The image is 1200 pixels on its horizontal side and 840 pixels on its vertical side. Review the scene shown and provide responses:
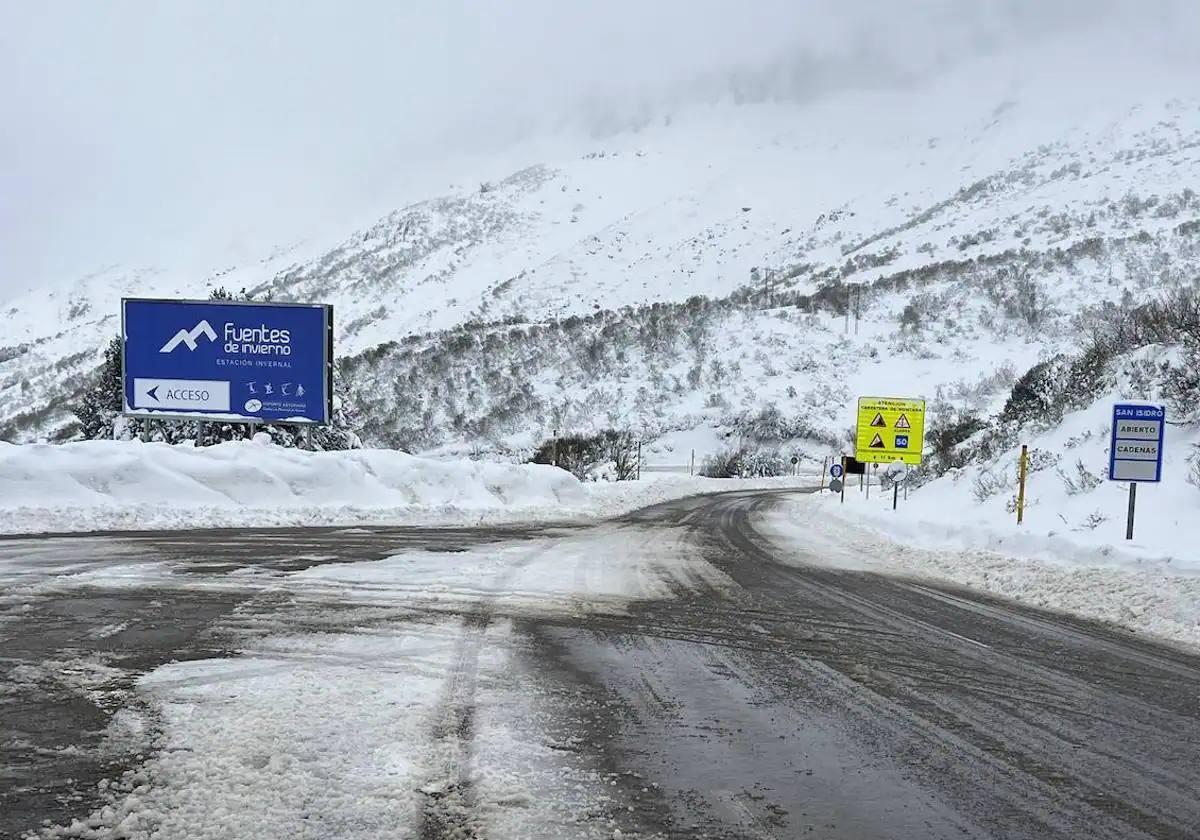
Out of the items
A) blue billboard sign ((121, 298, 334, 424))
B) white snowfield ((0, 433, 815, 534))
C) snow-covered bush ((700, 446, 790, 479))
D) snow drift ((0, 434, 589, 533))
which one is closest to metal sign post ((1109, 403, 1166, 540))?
white snowfield ((0, 433, 815, 534))

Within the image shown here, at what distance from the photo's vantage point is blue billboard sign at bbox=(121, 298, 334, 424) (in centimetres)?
2088

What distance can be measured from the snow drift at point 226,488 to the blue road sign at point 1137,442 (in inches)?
458

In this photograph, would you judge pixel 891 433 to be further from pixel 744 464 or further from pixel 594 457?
pixel 744 464

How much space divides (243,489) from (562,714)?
13697 mm

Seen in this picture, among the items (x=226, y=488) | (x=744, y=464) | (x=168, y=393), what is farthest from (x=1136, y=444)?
(x=744, y=464)

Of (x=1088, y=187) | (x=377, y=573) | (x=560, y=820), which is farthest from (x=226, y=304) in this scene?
(x=1088, y=187)

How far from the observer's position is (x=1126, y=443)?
35.9 feet

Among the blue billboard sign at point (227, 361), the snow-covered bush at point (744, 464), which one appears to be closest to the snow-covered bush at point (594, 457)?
the snow-covered bush at point (744, 464)

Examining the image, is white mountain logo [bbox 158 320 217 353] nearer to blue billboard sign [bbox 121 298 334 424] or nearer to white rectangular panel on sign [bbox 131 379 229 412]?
blue billboard sign [bbox 121 298 334 424]

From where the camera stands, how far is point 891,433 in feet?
78.2

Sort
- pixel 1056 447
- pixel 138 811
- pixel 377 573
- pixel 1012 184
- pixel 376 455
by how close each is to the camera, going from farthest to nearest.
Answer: pixel 1012 184
pixel 376 455
pixel 1056 447
pixel 377 573
pixel 138 811

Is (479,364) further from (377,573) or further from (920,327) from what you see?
(377,573)

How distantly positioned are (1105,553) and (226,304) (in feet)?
63.0

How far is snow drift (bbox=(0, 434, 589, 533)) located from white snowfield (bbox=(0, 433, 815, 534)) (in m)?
0.02
